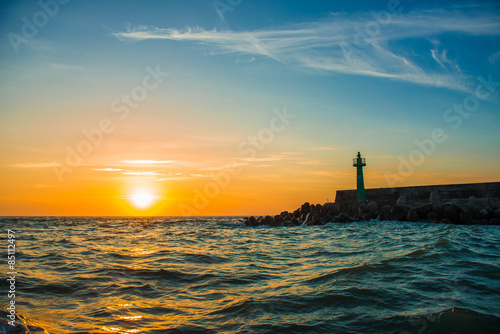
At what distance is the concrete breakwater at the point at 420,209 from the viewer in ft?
66.9

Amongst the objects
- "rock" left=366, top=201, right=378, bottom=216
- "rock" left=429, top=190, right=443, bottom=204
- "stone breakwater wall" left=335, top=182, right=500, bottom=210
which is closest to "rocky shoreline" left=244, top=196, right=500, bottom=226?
"rock" left=366, top=201, right=378, bottom=216

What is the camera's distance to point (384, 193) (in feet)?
101

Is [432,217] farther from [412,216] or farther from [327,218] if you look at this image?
[327,218]

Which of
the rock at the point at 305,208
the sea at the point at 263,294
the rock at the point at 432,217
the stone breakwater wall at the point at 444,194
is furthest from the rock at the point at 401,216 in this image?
the sea at the point at 263,294

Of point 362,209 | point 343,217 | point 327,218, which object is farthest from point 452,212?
point 327,218

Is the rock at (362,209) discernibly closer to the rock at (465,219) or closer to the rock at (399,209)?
the rock at (399,209)

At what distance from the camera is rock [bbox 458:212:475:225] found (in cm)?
1960

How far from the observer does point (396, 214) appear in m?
23.7

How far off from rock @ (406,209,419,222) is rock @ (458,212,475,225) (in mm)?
2527

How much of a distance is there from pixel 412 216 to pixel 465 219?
307 cm

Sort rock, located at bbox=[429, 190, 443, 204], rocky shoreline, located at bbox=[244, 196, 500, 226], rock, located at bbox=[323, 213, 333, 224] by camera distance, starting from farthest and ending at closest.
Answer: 1. rock, located at bbox=[429, 190, 443, 204]
2. rock, located at bbox=[323, 213, 333, 224]
3. rocky shoreline, located at bbox=[244, 196, 500, 226]

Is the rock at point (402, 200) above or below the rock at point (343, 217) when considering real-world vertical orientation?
above

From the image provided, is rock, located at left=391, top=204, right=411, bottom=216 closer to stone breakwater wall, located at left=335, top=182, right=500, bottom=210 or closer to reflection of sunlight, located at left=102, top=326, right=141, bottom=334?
stone breakwater wall, located at left=335, top=182, right=500, bottom=210

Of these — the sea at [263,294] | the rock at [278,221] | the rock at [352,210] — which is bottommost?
the rock at [278,221]
